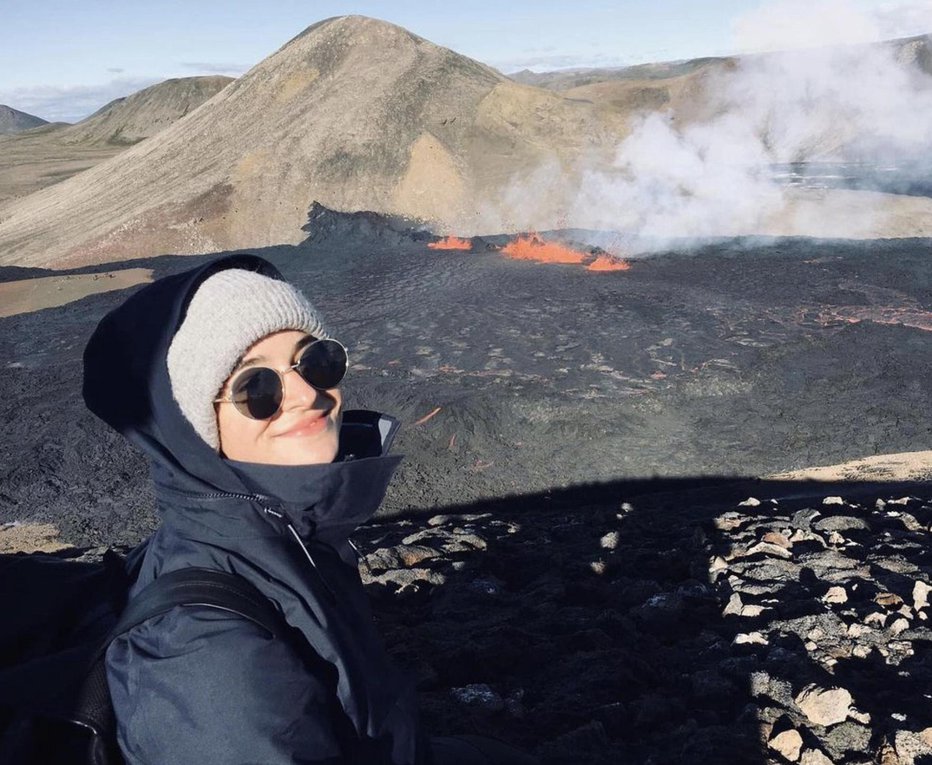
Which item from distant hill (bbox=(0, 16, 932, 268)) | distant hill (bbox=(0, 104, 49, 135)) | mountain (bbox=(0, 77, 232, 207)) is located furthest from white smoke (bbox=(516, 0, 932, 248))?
distant hill (bbox=(0, 104, 49, 135))

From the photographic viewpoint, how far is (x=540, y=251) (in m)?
16.1

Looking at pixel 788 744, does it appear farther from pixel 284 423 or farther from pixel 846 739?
pixel 284 423

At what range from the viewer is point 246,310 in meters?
1.81

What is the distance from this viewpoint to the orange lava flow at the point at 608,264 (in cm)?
1408

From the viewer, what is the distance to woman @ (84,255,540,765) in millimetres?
1409

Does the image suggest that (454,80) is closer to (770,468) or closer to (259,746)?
(770,468)

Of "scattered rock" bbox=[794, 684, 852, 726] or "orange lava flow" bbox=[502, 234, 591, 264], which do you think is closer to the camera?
"scattered rock" bbox=[794, 684, 852, 726]

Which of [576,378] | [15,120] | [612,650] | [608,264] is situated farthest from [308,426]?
[15,120]

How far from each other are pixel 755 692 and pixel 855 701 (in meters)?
0.38

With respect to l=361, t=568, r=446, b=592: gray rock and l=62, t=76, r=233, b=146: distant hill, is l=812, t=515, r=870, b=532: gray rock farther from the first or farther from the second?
l=62, t=76, r=233, b=146: distant hill

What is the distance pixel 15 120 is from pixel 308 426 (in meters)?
149

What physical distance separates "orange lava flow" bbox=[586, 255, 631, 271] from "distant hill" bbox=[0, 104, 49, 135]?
132 metres

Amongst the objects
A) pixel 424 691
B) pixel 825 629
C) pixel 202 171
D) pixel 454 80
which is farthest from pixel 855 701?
pixel 454 80

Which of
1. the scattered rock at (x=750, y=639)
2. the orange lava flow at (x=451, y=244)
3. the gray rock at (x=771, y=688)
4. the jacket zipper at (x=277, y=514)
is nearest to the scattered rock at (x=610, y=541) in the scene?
the scattered rock at (x=750, y=639)
